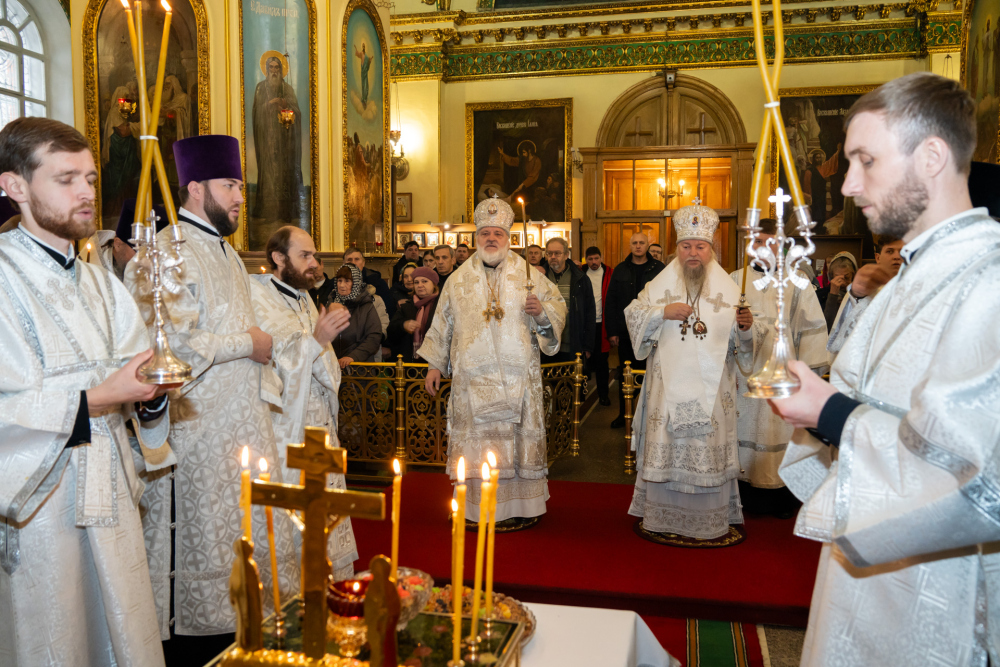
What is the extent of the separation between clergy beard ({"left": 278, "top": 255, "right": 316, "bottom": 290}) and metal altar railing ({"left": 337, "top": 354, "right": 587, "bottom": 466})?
7.25ft

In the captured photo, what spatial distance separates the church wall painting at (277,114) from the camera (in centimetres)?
870

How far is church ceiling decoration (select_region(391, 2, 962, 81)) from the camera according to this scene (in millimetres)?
13570

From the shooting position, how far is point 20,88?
33.0 ft

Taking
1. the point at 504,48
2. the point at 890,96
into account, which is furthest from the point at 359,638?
the point at 504,48

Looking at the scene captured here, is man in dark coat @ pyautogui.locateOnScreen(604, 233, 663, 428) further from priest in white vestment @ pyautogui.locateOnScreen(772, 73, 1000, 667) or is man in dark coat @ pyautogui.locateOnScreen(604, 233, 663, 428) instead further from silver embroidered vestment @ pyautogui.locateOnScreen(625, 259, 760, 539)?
priest in white vestment @ pyautogui.locateOnScreen(772, 73, 1000, 667)

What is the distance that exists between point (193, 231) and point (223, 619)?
1501 mm

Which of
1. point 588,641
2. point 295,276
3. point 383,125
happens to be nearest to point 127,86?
point 383,125

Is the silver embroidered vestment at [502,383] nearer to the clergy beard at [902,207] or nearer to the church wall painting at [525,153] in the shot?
the clergy beard at [902,207]

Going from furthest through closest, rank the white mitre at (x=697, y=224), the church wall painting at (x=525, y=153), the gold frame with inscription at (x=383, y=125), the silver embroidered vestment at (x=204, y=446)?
the church wall painting at (x=525, y=153) → the gold frame with inscription at (x=383, y=125) → the white mitre at (x=697, y=224) → the silver embroidered vestment at (x=204, y=446)

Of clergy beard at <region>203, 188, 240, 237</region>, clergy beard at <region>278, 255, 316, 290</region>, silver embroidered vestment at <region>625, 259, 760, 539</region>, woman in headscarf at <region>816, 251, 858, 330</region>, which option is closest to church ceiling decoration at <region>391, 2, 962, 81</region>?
woman in headscarf at <region>816, 251, 858, 330</region>

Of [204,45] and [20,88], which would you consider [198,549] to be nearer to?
[204,45]

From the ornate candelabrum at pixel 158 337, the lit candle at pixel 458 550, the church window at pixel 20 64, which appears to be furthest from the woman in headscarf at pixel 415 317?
the church window at pixel 20 64

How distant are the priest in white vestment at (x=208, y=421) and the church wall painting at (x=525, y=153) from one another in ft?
39.3

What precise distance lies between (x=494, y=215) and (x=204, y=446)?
8.01 feet
